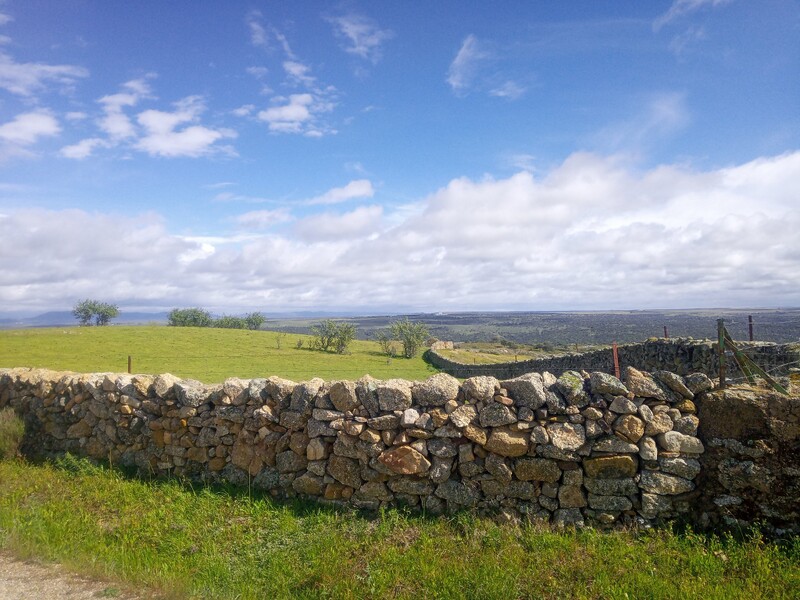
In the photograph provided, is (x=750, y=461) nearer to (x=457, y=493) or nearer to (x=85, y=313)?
(x=457, y=493)

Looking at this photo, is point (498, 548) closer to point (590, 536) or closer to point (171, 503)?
point (590, 536)

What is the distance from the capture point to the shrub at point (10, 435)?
925cm

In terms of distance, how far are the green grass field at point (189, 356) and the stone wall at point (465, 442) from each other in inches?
683

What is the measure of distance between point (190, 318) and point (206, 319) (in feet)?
10.5

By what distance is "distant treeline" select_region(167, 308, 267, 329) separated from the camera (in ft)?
324

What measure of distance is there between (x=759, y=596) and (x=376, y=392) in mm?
4561

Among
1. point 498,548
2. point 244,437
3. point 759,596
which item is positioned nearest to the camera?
point 759,596

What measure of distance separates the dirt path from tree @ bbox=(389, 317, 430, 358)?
48035 mm

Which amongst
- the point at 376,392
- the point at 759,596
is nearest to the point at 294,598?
the point at 376,392

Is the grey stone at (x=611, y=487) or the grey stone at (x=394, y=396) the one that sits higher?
the grey stone at (x=394, y=396)

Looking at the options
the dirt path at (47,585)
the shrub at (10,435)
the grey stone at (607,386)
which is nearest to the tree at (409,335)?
the shrub at (10,435)

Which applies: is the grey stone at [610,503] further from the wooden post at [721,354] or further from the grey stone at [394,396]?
the grey stone at [394,396]

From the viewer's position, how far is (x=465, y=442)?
652 centimetres

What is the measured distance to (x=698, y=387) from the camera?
6.34m
